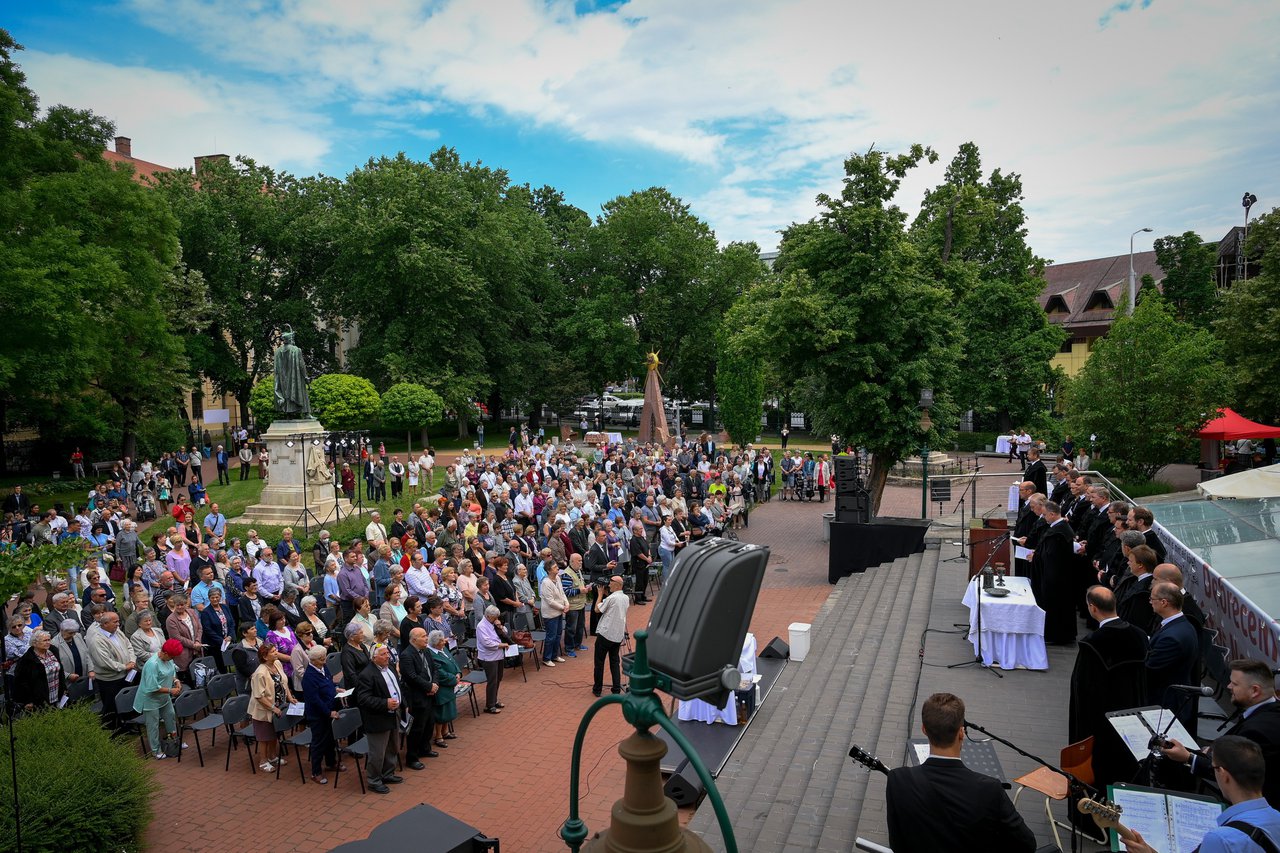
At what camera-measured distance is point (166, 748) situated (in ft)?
29.5

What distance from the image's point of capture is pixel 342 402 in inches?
1265

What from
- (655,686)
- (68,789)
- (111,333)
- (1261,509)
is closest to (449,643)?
(68,789)

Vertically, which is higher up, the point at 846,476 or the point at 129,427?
the point at 129,427

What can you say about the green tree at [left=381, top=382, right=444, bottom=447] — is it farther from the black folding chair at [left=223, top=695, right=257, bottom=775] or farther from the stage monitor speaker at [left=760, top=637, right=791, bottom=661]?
the black folding chair at [left=223, top=695, right=257, bottom=775]

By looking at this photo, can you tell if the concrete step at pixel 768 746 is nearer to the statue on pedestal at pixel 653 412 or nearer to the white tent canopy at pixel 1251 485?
the white tent canopy at pixel 1251 485

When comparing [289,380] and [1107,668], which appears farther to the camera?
[289,380]

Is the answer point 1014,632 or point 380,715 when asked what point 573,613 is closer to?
point 380,715

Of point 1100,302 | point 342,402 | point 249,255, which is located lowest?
point 342,402

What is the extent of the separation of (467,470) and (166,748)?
13.6m

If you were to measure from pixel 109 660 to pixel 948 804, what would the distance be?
9088 mm

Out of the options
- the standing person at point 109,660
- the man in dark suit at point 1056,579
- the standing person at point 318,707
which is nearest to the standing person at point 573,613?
the standing person at point 318,707

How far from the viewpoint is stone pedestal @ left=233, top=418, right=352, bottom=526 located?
19.4 m

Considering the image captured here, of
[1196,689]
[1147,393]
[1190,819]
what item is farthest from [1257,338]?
[1190,819]

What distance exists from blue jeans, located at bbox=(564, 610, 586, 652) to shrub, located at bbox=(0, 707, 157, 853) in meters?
6.23
